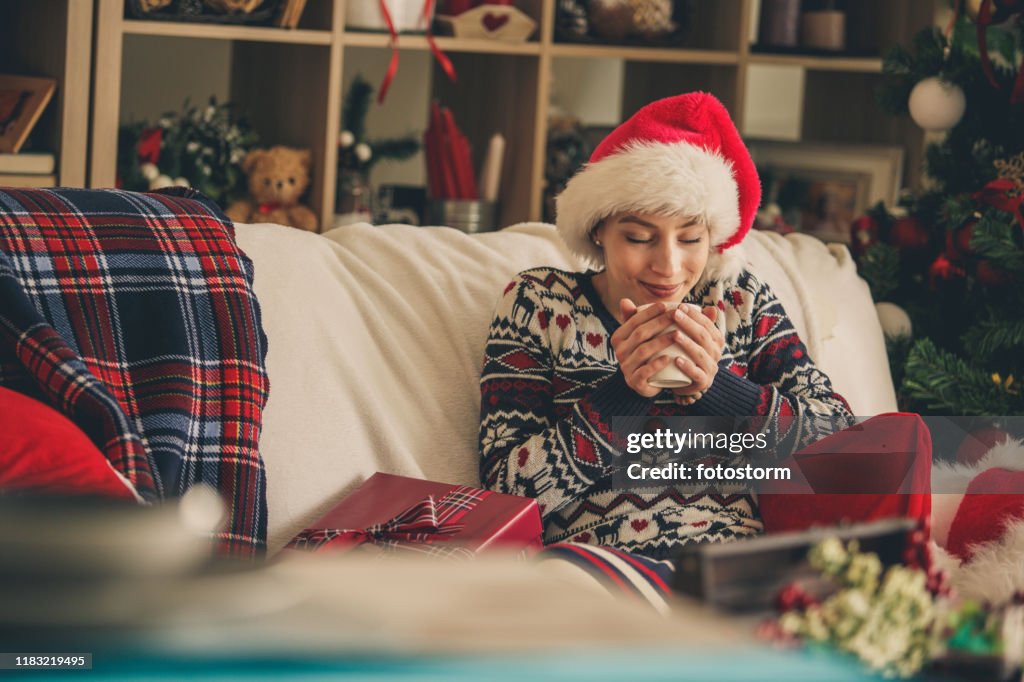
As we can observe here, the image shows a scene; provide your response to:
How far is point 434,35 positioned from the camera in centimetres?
254

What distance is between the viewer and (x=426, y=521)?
1.35m

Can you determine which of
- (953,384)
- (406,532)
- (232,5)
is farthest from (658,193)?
(232,5)

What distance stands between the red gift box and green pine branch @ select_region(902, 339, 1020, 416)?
0.92 meters

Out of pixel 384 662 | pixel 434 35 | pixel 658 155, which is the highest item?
pixel 434 35

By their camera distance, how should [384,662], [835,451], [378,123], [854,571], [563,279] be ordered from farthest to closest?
1. [378,123]
2. [563,279]
3. [835,451]
4. [854,571]
5. [384,662]

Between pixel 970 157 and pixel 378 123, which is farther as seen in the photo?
pixel 378 123

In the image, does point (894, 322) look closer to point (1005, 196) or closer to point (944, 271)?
point (944, 271)

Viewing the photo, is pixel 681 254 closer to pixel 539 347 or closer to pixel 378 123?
pixel 539 347

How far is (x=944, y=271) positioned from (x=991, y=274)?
0.12 m

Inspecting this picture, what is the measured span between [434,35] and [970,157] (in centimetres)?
110

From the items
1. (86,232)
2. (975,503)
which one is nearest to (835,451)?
(975,503)

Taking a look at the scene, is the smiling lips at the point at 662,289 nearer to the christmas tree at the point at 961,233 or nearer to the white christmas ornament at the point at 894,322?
the christmas tree at the point at 961,233

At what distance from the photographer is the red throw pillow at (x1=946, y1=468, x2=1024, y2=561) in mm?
1427

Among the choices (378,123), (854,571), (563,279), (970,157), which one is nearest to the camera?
(854,571)
